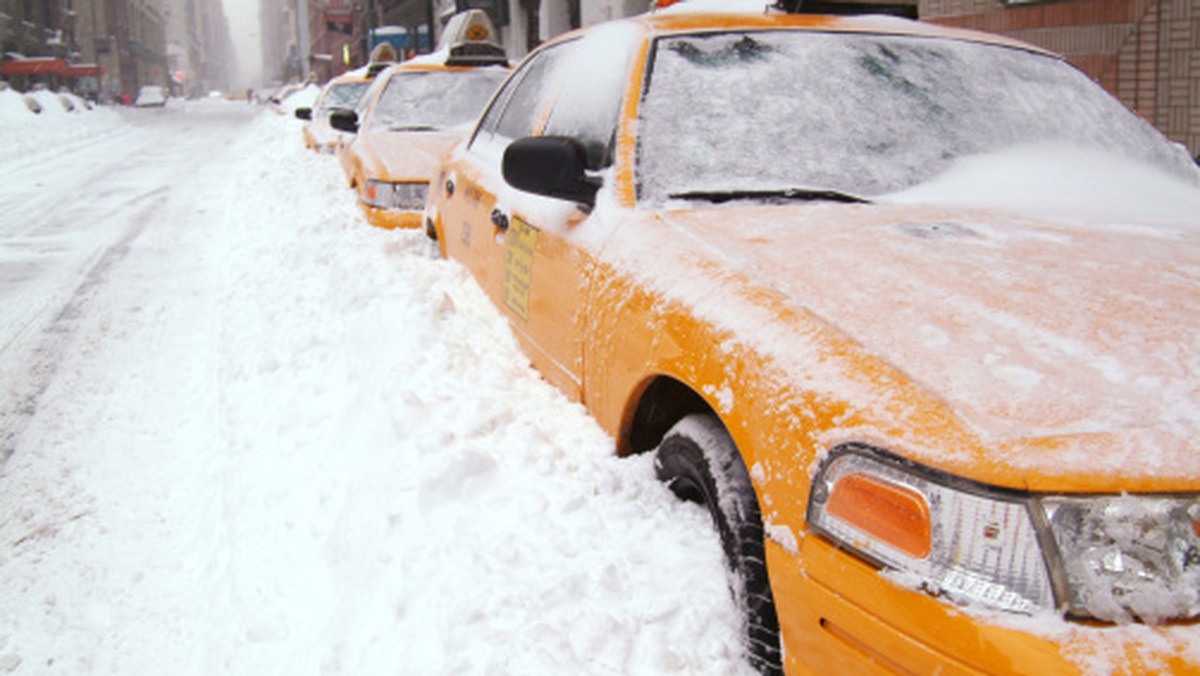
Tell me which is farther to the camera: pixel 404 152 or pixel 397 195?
pixel 404 152

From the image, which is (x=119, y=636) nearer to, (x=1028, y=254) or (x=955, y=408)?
(x=955, y=408)

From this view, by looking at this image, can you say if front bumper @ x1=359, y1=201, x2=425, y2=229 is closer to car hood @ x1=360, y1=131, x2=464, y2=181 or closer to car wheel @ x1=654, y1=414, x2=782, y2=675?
car hood @ x1=360, y1=131, x2=464, y2=181

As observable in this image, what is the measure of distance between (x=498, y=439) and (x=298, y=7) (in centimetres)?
10376

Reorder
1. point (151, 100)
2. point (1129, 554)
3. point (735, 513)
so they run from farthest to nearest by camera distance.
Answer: point (151, 100) < point (735, 513) < point (1129, 554)

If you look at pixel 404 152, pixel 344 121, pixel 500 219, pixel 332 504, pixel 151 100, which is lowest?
pixel 332 504

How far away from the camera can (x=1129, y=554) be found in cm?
135

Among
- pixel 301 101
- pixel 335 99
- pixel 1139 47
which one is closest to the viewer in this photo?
pixel 1139 47

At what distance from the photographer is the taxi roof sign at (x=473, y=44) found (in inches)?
356

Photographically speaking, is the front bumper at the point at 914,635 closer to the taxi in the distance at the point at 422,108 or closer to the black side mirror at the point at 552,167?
the black side mirror at the point at 552,167

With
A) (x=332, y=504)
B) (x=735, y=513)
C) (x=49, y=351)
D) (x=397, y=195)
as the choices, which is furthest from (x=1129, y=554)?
(x=397, y=195)

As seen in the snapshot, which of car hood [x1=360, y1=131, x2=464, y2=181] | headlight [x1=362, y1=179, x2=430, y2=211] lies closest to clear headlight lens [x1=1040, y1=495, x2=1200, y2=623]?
car hood [x1=360, y1=131, x2=464, y2=181]

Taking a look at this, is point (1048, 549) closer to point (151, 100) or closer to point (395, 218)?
point (395, 218)

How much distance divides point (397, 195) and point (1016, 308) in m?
5.56

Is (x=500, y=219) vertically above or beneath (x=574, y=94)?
beneath
